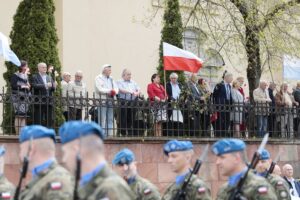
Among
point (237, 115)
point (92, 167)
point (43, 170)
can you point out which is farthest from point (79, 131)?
point (237, 115)

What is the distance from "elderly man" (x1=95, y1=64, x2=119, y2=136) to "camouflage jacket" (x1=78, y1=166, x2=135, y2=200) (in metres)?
8.89

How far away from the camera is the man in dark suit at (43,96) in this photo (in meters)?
13.5

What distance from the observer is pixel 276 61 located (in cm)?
2027

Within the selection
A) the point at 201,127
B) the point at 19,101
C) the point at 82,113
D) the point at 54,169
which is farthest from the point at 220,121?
the point at 54,169

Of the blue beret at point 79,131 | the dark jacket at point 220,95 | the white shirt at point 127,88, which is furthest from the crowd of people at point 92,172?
the dark jacket at point 220,95

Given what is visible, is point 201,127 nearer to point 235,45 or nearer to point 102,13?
point 235,45

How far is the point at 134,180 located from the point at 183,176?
944mm

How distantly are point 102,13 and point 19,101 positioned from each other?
9.99m

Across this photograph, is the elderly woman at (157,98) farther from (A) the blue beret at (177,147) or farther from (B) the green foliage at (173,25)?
(A) the blue beret at (177,147)

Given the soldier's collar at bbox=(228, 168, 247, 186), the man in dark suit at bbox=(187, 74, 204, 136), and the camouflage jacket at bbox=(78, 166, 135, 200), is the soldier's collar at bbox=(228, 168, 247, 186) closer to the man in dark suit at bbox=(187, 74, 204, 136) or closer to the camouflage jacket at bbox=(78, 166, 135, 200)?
the camouflage jacket at bbox=(78, 166, 135, 200)

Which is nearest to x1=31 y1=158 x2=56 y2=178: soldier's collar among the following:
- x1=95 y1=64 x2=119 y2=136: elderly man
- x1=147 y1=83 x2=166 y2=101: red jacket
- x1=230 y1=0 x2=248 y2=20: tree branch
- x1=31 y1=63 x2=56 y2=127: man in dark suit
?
x1=31 y1=63 x2=56 y2=127: man in dark suit

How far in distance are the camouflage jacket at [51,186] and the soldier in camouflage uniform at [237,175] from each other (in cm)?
185

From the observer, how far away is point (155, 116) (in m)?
15.0

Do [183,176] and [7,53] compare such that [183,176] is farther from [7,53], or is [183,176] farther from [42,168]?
[7,53]
